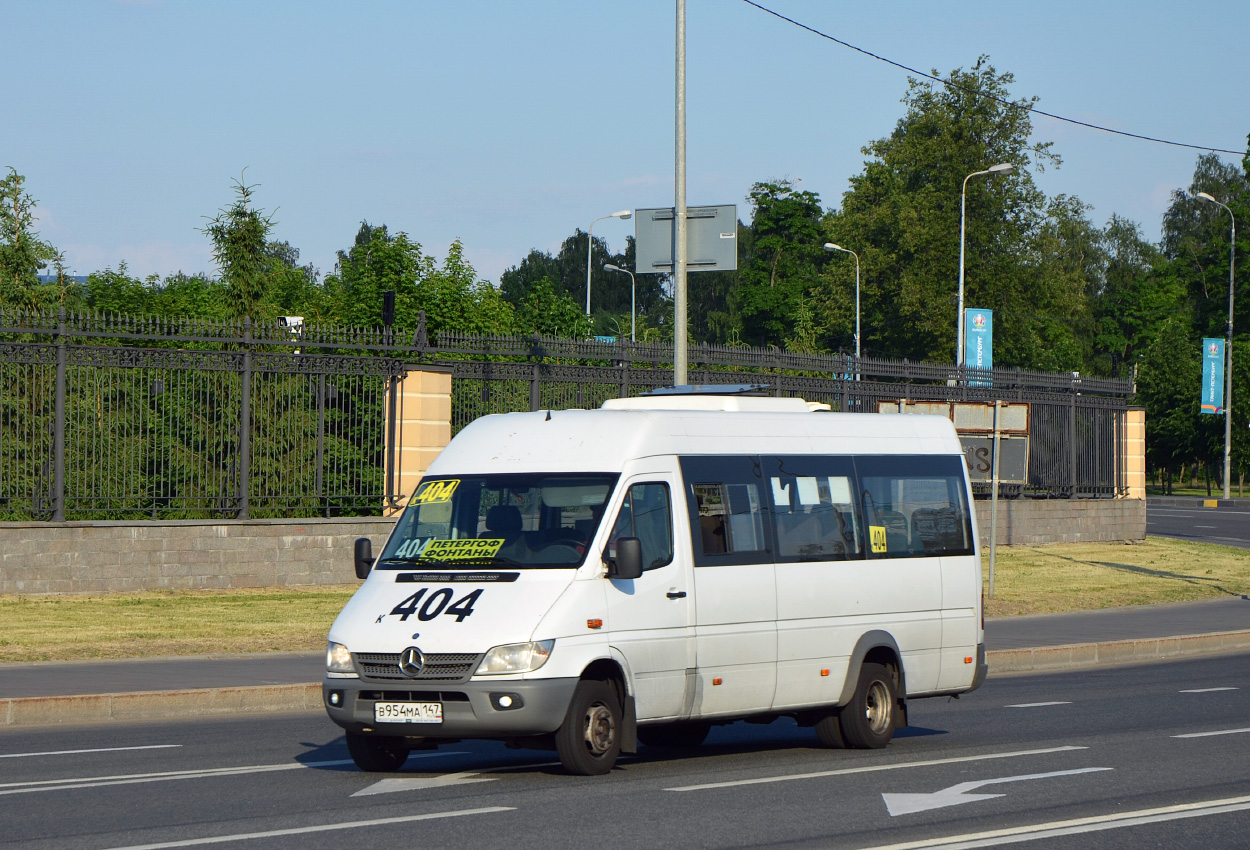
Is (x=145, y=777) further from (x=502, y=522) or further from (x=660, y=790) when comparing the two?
(x=660, y=790)

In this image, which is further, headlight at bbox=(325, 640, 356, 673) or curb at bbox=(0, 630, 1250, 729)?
curb at bbox=(0, 630, 1250, 729)

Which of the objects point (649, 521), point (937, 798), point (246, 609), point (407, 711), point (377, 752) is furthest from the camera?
point (246, 609)

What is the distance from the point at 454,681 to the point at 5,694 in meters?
5.40

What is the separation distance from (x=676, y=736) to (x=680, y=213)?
8939mm

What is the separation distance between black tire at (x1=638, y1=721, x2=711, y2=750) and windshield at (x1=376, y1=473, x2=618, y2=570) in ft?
6.38

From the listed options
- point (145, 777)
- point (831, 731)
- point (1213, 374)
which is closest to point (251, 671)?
point (145, 777)

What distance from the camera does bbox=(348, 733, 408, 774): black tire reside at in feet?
31.3

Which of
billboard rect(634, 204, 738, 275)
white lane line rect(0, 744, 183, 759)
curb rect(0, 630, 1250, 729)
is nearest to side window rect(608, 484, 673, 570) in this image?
white lane line rect(0, 744, 183, 759)

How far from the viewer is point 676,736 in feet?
36.7

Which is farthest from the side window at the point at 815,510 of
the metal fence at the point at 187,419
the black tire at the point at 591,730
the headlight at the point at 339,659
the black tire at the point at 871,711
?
the metal fence at the point at 187,419

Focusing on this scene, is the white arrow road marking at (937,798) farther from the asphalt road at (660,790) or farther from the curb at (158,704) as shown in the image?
the curb at (158,704)

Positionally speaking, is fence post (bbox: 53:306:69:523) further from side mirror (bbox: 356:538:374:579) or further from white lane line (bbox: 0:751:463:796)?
white lane line (bbox: 0:751:463:796)

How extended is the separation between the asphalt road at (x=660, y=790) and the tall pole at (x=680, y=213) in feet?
22.5

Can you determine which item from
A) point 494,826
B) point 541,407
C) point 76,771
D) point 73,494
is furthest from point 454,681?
point 541,407
